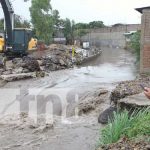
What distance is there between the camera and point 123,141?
264 inches

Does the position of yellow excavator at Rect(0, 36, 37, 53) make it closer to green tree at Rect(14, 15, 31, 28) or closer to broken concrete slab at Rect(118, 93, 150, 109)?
green tree at Rect(14, 15, 31, 28)

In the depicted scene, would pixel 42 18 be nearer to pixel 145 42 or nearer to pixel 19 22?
pixel 19 22

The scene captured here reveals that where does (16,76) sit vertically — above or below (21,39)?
below

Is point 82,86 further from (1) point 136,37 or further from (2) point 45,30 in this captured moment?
(2) point 45,30

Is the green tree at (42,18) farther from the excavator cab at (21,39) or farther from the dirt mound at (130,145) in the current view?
the dirt mound at (130,145)

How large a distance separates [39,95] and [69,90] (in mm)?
1515

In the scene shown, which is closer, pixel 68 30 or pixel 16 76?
pixel 16 76

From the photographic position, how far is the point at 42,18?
182ft

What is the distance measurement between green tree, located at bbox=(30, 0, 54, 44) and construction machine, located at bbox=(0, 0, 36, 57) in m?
22.2

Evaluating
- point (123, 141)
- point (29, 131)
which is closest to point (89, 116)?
point (29, 131)

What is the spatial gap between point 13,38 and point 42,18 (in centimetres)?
2395

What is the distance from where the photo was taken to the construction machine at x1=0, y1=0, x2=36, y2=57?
3122cm

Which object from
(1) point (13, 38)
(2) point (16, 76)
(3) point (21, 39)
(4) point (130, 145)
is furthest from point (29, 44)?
(4) point (130, 145)

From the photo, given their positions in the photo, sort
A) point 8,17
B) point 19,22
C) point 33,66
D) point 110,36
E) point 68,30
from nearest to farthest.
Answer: point 33,66 < point 8,17 < point 19,22 < point 110,36 < point 68,30
